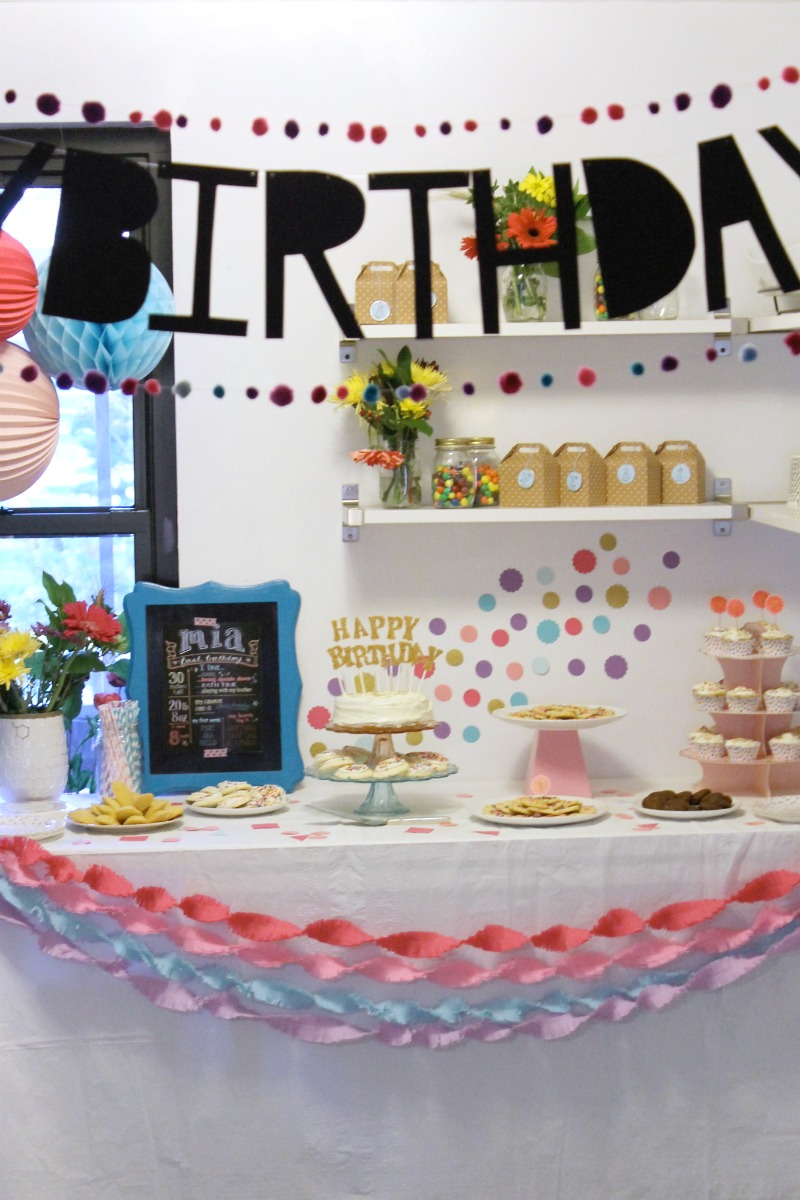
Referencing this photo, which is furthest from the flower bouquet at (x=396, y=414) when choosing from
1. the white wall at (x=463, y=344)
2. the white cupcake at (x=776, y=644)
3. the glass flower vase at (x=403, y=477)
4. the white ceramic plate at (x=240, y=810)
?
the white cupcake at (x=776, y=644)

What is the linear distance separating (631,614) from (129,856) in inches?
43.6

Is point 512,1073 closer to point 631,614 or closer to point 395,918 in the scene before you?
point 395,918

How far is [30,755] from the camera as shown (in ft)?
8.16

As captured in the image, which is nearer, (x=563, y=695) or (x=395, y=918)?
(x=395, y=918)

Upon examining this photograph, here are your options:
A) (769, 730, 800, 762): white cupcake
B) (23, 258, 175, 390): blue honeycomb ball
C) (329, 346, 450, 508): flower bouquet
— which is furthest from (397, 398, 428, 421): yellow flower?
(769, 730, 800, 762): white cupcake

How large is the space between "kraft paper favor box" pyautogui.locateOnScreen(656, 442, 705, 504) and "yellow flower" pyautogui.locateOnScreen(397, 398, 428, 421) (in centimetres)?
47

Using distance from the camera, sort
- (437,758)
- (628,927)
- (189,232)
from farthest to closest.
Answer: (189,232), (437,758), (628,927)

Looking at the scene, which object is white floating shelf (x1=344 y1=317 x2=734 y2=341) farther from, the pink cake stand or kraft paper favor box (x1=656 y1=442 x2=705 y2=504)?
the pink cake stand

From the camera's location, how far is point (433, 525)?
272 centimetres

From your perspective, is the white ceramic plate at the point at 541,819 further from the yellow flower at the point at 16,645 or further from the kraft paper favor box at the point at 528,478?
the yellow flower at the point at 16,645

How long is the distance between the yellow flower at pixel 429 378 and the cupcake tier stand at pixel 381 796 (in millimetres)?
628

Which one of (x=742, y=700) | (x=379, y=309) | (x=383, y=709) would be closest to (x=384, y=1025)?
(x=383, y=709)

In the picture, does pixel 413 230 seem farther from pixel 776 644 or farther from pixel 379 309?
pixel 776 644

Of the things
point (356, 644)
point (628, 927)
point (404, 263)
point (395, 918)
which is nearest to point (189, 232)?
point (404, 263)
